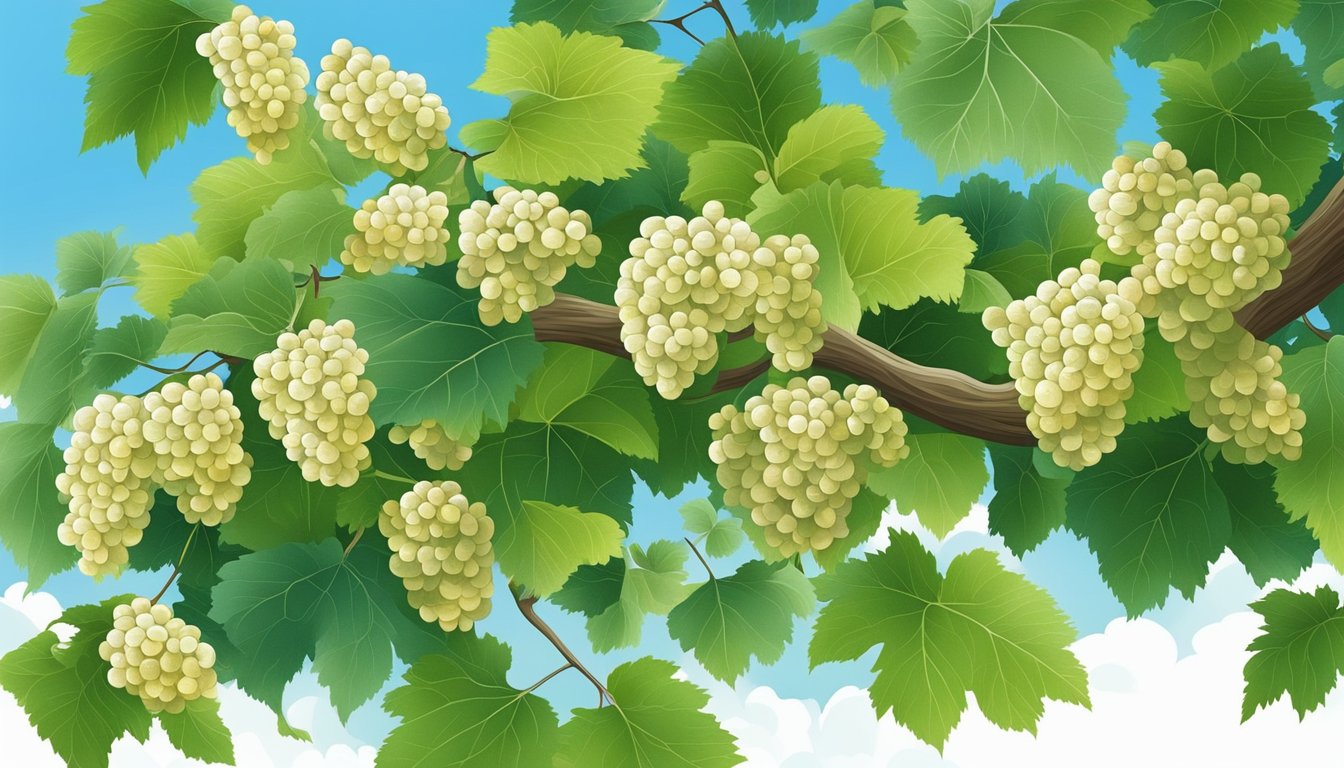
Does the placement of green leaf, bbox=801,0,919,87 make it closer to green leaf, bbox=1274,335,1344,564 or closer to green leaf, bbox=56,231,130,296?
green leaf, bbox=1274,335,1344,564

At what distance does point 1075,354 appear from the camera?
1018mm

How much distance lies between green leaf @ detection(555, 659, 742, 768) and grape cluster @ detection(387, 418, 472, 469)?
0.29m

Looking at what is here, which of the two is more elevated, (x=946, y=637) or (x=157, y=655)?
(x=946, y=637)

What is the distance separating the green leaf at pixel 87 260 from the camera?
140cm

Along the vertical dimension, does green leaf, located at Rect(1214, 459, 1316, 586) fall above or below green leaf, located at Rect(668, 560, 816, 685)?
above

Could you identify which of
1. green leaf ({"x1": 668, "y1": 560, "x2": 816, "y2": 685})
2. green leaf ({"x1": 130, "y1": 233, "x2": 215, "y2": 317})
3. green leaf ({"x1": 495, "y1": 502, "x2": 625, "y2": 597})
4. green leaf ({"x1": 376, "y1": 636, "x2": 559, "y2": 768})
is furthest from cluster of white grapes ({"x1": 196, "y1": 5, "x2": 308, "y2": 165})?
green leaf ({"x1": 668, "y1": 560, "x2": 816, "y2": 685})

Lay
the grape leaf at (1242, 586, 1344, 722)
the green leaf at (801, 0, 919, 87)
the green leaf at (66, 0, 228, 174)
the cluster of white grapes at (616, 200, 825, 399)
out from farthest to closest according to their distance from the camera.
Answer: the green leaf at (801, 0, 919, 87) < the grape leaf at (1242, 586, 1344, 722) < the green leaf at (66, 0, 228, 174) < the cluster of white grapes at (616, 200, 825, 399)

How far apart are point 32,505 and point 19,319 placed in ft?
0.79

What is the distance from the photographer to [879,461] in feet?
3.69

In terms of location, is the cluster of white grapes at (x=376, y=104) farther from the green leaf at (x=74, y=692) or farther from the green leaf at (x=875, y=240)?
Result: the green leaf at (x=74, y=692)

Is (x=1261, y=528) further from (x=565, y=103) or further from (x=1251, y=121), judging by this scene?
(x=565, y=103)

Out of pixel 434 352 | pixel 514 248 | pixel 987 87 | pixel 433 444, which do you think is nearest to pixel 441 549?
pixel 433 444

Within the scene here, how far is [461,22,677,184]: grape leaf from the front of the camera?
1.11 m

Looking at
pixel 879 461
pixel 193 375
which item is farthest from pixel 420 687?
pixel 879 461
